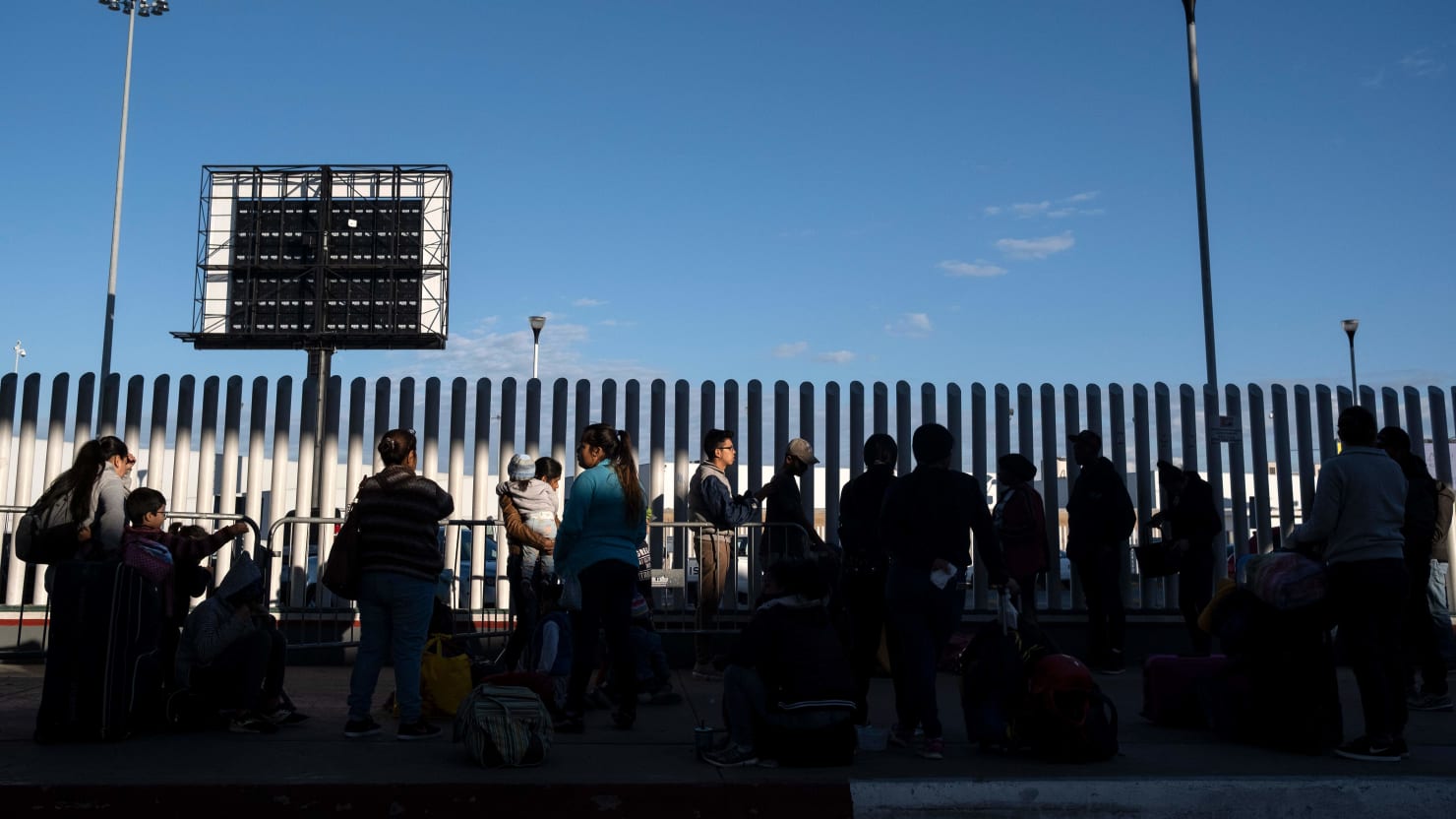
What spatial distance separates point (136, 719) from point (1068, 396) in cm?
866

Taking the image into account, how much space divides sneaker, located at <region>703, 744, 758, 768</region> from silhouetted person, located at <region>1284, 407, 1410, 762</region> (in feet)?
9.99

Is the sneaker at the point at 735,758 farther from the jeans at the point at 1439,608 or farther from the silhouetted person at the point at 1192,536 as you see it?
the silhouetted person at the point at 1192,536

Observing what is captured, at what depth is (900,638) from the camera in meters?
6.48

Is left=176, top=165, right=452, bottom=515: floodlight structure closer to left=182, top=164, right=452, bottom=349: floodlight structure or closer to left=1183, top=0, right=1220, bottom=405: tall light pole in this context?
left=182, top=164, right=452, bottom=349: floodlight structure

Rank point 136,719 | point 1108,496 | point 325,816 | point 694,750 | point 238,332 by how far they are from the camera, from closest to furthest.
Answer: point 325,816 < point 694,750 < point 136,719 < point 1108,496 < point 238,332

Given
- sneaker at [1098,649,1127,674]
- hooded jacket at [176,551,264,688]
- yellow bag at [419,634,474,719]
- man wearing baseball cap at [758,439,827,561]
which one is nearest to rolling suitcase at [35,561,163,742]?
hooded jacket at [176,551,264,688]

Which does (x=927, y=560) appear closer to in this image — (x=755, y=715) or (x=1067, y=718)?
(x=1067, y=718)

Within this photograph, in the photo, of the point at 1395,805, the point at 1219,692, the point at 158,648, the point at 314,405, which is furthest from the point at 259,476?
the point at 1395,805

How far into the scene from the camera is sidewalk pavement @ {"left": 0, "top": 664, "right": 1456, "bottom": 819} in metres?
5.12

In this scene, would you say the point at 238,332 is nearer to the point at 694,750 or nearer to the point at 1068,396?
the point at 1068,396

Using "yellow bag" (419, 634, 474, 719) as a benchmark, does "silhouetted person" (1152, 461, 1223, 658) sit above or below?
above

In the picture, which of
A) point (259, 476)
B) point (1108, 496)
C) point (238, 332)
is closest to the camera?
point (1108, 496)

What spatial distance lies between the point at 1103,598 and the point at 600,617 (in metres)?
5.44

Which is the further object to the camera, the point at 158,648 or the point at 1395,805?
the point at 158,648
